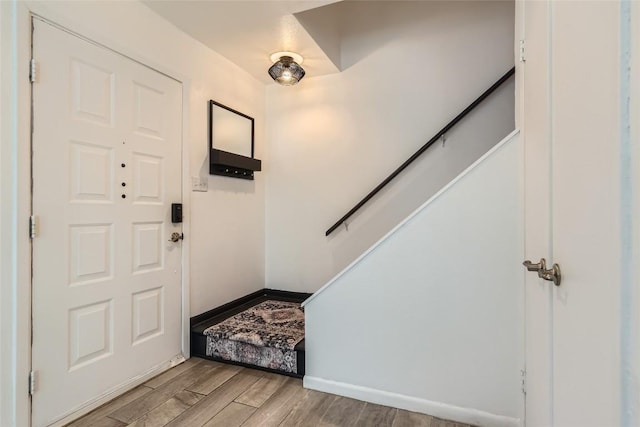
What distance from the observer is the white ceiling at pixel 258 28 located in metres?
2.07

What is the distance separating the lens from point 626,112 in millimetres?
521

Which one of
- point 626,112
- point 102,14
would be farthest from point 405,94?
point 626,112

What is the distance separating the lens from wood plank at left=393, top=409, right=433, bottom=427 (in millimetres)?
1622

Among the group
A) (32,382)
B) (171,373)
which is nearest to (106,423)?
(32,382)

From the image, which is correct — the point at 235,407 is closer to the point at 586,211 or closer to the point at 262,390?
the point at 262,390

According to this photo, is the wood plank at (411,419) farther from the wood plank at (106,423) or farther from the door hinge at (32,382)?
the door hinge at (32,382)

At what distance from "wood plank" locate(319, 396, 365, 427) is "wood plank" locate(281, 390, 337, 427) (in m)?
0.03

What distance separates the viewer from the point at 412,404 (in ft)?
5.64

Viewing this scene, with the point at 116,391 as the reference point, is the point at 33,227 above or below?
above

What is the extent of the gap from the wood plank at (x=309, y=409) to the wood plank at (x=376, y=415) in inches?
8.3

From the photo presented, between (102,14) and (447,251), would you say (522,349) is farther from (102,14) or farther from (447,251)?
(102,14)

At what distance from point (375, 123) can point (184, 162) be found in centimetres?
172

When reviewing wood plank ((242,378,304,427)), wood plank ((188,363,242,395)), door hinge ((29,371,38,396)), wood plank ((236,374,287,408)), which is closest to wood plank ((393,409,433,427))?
wood plank ((242,378,304,427))

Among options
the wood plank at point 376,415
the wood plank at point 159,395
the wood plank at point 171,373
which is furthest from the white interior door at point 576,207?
the wood plank at point 171,373
